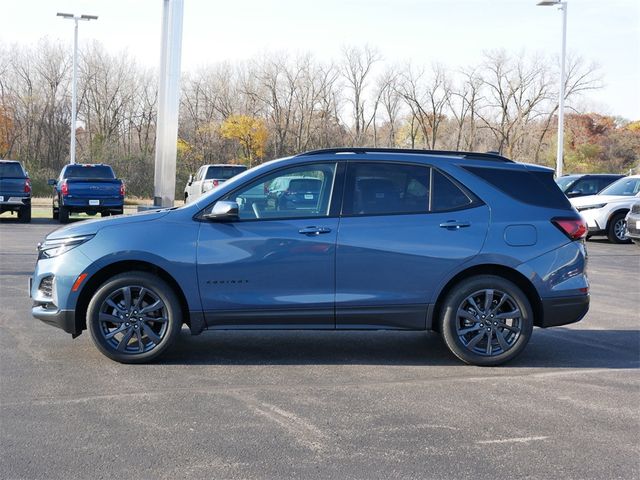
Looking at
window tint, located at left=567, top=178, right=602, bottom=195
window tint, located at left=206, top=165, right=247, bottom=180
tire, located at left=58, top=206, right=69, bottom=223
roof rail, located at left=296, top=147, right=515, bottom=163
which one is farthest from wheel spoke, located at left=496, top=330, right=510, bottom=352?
window tint, located at left=206, top=165, right=247, bottom=180

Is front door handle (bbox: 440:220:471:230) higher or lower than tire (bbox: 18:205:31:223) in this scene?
higher

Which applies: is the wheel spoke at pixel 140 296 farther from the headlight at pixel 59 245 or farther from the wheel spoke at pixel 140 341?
the headlight at pixel 59 245

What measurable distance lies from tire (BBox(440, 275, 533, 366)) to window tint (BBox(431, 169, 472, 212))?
24.7 inches

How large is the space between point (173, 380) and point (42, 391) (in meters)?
0.94

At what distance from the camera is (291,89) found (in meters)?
53.5

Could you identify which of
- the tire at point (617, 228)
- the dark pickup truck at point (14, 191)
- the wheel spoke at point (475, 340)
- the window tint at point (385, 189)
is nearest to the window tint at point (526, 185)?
the window tint at point (385, 189)

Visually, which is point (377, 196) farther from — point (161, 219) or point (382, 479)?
point (382, 479)

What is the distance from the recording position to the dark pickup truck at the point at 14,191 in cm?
2227

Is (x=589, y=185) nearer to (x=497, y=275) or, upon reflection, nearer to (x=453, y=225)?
(x=497, y=275)

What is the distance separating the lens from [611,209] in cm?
1934

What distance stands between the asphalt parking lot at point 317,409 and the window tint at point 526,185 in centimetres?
139

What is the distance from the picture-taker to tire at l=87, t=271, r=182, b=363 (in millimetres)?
6512

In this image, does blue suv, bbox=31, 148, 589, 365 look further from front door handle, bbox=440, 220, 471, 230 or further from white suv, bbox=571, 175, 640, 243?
white suv, bbox=571, 175, 640, 243

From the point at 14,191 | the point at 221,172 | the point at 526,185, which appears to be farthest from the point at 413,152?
the point at 221,172
